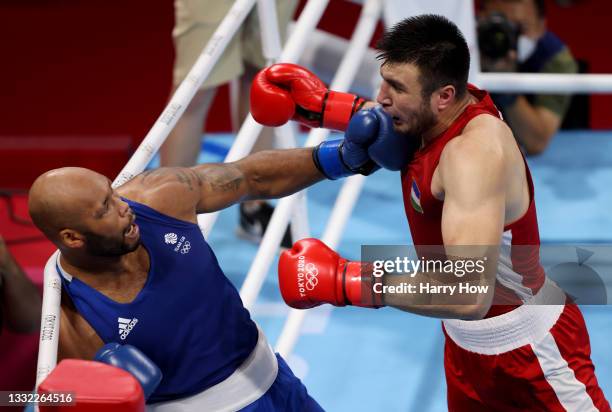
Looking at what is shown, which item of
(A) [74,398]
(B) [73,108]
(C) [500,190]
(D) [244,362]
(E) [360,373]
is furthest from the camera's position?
(B) [73,108]

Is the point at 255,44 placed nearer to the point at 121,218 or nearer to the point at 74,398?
the point at 121,218

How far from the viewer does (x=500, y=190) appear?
70.2 inches

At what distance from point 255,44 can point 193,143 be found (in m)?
0.43

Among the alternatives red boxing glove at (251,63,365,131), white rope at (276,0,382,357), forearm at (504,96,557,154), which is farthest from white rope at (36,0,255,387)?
forearm at (504,96,557,154)

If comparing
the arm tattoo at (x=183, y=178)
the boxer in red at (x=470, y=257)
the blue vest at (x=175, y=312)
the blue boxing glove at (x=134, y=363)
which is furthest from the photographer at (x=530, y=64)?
the blue boxing glove at (x=134, y=363)

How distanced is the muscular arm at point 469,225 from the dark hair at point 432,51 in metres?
0.15

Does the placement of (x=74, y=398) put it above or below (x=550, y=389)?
above

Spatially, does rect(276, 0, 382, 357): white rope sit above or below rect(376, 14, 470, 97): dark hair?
below

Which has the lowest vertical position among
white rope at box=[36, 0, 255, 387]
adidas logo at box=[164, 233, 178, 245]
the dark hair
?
adidas logo at box=[164, 233, 178, 245]

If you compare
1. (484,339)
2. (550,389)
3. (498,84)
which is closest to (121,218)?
(484,339)

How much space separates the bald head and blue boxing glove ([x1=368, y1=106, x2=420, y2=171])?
0.58 m

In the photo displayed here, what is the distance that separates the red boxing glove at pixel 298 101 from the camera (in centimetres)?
228

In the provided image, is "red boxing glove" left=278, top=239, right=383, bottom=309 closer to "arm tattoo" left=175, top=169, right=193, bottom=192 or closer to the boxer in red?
the boxer in red

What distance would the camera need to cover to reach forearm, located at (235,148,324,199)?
7.25 ft
